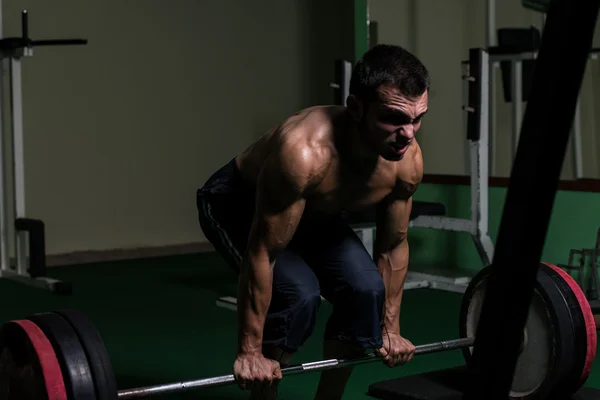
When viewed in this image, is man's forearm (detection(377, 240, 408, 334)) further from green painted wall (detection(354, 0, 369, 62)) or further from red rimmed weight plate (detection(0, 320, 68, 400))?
green painted wall (detection(354, 0, 369, 62))

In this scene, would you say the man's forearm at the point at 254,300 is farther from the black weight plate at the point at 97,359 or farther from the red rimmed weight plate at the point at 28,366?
the red rimmed weight plate at the point at 28,366

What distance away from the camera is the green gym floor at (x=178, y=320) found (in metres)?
2.77

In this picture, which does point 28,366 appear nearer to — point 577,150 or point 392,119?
point 392,119

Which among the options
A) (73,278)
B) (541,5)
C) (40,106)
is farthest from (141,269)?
(541,5)

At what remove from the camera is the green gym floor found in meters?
2.77

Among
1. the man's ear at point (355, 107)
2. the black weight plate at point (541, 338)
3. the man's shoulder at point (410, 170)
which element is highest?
the man's ear at point (355, 107)

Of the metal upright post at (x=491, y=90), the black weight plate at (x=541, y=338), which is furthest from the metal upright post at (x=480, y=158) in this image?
the black weight plate at (x=541, y=338)

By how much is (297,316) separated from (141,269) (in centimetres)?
349

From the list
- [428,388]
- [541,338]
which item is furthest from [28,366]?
[541,338]

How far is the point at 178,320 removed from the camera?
370 cm

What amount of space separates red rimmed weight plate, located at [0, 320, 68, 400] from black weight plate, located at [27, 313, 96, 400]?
0.01 meters

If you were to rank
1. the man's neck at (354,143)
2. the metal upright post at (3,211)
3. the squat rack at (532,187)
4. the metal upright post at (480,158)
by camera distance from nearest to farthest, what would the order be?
the squat rack at (532,187), the man's neck at (354,143), the metal upright post at (480,158), the metal upright post at (3,211)

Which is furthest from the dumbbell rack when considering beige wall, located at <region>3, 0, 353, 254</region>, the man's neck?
the man's neck

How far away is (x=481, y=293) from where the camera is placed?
2.40 m
